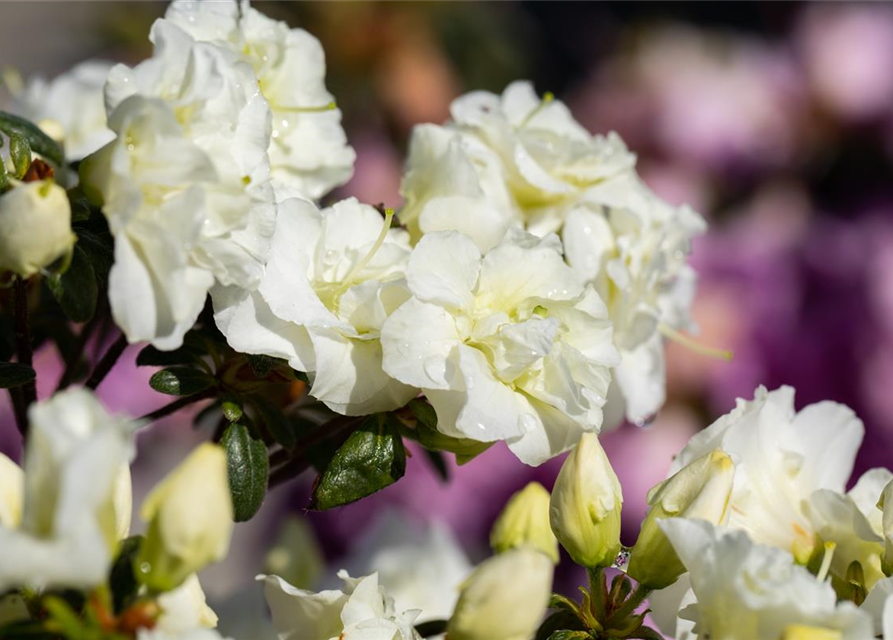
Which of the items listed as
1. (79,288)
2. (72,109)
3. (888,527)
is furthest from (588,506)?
(72,109)

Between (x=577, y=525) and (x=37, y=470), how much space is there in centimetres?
27

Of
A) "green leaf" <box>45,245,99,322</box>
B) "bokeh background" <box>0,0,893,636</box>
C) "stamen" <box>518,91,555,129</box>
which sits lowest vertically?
"bokeh background" <box>0,0,893,636</box>

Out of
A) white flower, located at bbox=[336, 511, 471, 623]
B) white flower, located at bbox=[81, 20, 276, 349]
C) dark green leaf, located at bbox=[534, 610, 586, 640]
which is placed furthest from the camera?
white flower, located at bbox=[336, 511, 471, 623]

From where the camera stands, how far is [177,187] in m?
0.51

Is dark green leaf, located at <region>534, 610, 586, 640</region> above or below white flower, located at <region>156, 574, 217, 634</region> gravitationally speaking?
below

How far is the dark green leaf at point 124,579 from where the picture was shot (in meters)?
0.49

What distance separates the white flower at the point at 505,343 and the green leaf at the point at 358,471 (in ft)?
0.14

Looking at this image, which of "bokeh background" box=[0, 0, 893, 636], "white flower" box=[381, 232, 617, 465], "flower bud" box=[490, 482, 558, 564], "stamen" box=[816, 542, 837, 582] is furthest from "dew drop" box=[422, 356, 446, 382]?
"bokeh background" box=[0, 0, 893, 636]

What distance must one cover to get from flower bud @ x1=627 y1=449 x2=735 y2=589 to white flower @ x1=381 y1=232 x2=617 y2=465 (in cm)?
5

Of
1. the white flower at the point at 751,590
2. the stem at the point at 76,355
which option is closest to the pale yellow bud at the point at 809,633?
the white flower at the point at 751,590

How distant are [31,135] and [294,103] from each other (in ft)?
0.53

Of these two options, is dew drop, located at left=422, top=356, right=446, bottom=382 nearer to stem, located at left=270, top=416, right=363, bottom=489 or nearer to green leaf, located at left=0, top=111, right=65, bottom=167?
stem, located at left=270, top=416, right=363, bottom=489

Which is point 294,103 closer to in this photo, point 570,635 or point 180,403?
point 180,403

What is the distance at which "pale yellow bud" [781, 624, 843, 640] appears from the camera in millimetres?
481
